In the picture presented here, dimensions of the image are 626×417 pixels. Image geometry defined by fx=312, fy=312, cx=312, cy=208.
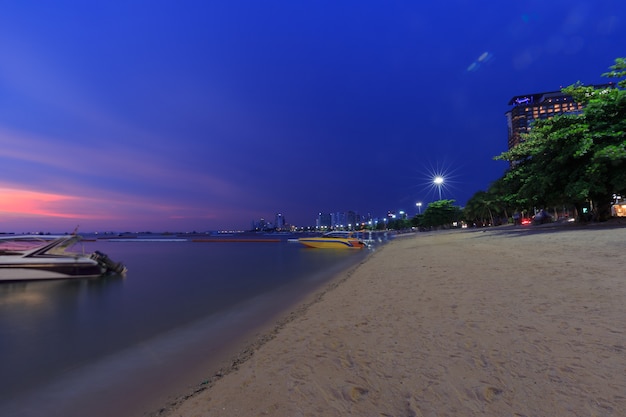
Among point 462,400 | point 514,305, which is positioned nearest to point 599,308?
point 514,305

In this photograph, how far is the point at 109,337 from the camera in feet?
33.2

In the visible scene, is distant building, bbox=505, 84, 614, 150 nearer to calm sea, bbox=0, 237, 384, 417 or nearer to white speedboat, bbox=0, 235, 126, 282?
calm sea, bbox=0, 237, 384, 417

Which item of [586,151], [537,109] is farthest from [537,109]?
[586,151]

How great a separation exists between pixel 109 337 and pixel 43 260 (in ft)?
57.6

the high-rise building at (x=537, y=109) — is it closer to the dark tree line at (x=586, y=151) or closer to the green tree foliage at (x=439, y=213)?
the green tree foliage at (x=439, y=213)

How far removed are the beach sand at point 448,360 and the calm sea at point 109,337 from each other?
2.00 metres

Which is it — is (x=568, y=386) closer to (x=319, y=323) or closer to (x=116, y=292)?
(x=319, y=323)

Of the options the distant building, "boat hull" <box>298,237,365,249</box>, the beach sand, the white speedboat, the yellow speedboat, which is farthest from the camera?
the distant building

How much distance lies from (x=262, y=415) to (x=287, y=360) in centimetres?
176

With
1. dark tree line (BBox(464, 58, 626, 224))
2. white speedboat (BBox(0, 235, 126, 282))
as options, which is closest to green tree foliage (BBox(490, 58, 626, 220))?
dark tree line (BBox(464, 58, 626, 224))

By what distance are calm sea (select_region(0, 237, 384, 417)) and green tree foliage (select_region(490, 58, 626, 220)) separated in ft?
70.8

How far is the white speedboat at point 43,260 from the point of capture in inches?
848

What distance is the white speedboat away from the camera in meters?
21.5

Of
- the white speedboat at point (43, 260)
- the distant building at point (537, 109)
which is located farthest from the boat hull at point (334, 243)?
the distant building at point (537, 109)
